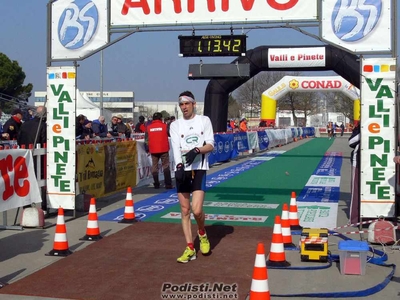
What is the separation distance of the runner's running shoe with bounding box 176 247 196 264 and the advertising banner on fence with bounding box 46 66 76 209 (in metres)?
3.96

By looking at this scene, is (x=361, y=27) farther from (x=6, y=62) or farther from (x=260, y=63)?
(x=6, y=62)

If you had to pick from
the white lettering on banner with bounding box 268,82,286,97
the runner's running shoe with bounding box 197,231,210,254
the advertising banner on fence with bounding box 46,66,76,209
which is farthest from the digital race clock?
the white lettering on banner with bounding box 268,82,286,97

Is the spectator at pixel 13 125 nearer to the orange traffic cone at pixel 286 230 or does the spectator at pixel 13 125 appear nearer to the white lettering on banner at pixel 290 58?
the orange traffic cone at pixel 286 230

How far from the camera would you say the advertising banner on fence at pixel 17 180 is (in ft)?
29.5

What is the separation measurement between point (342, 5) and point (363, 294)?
205 inches

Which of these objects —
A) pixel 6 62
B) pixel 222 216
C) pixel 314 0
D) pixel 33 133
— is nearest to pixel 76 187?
pixel 33 133

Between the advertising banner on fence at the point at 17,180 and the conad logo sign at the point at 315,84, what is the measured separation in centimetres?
3340

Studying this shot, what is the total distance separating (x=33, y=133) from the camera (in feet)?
38.6

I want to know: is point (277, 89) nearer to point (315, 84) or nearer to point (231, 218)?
point (315, 84)

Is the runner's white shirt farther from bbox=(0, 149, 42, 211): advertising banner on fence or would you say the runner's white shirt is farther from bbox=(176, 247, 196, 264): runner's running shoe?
bbox=(0, 149, 42, 211): advertising banner on fence

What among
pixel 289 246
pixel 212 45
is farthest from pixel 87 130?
pixel 289 246

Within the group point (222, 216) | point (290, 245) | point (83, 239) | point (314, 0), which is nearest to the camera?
point (290, 245)

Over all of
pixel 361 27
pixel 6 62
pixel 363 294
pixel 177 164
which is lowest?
pixel 363 294

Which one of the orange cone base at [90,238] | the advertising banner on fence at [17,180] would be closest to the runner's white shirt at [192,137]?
the orange cone base at [90,238]
